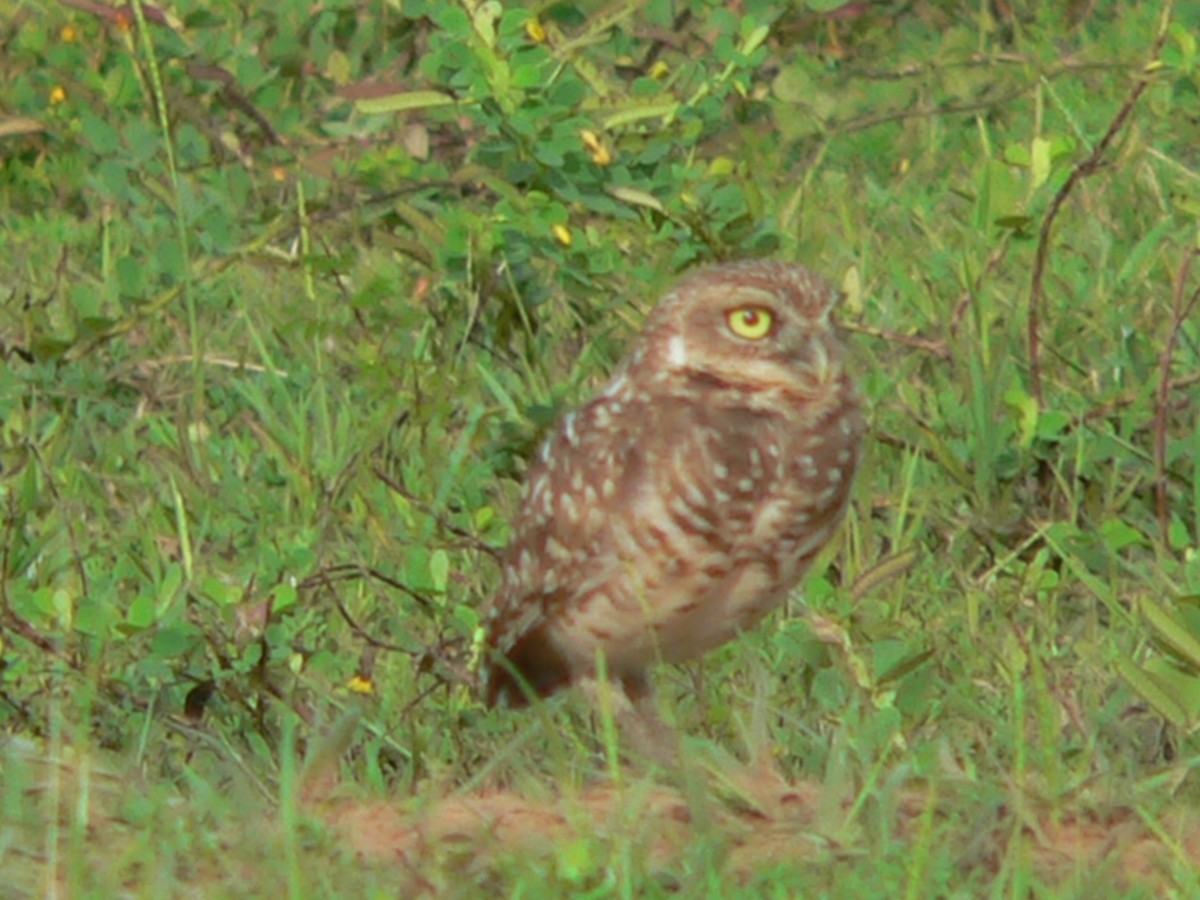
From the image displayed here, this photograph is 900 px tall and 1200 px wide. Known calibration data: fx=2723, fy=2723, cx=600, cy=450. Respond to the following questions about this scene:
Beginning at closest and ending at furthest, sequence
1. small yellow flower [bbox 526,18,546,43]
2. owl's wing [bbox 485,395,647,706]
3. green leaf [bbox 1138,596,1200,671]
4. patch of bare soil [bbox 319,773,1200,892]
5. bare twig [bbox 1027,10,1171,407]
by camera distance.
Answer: patch of bare soil [bbox 319,773,1200,892] < green leaf [bbox 1138,596,1200,671] < owl's wing [bbox 485,395,647,706] < bare twig [bbox 1027,10,1171,407] < small yellow flower [bbox 526,18,546,43]

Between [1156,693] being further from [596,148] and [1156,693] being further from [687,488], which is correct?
[596,148]

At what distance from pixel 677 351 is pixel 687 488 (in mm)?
292

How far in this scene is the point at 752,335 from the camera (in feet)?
13.7

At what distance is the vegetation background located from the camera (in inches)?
129

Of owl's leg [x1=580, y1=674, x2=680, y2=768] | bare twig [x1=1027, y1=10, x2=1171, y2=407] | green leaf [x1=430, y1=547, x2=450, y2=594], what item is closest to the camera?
owl's leg [x1=580, y1=674, x2=680, y2=768]

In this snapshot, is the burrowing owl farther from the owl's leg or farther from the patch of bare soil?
the patch of bare soil

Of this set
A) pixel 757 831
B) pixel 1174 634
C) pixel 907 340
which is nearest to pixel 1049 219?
pixel 907 340

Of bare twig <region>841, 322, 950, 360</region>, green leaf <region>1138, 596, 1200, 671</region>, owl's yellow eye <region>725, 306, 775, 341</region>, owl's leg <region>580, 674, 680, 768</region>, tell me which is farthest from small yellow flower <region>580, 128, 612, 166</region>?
green leaf <region>1138, 596, 1200, 671</region>

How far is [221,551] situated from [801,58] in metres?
2.83

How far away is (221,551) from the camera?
16.6ft

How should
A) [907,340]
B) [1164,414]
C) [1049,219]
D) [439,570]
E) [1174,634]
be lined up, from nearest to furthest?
1. [1174,634]
2. [439,570]
3. [1164,414]
4. [1049,219]
5. [907,340]

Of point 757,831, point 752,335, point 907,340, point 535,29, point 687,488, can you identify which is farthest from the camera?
point 535,29

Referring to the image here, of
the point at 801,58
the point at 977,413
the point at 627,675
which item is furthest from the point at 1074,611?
the point at 801,58

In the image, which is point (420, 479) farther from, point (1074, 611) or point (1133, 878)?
point (1133, 878)
